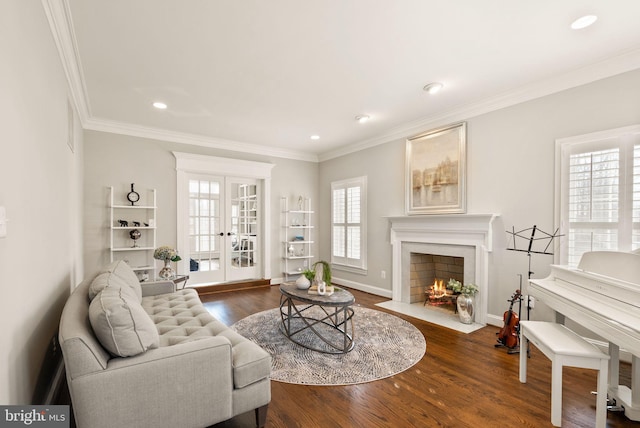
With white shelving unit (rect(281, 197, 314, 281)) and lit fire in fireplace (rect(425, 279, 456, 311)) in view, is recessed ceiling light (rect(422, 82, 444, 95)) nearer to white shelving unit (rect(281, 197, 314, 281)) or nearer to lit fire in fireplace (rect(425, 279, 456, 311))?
lit fire in fireplace (rect(425, 279, 456, 311))

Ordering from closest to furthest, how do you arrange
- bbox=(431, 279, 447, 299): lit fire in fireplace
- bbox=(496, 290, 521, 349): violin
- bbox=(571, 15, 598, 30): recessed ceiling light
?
bbox=(571, 15, 598, 30): recessed ceiling light
bbox=(496, 290, 521, 349): violin
bbox=(431, 279, 447, 299): lit fire in fireplace

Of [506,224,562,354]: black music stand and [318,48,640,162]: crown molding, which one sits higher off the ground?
[318,48,640,162]: crown molding

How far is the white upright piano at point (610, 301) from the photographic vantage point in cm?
162

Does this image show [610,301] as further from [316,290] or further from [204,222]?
[204,222]

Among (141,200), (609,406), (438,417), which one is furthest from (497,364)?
(141,200)

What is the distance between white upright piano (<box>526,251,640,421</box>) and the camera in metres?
1.62

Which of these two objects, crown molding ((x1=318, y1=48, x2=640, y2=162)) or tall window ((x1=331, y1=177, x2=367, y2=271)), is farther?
tall window ((x1=331, y1=177, x2=367, y2=271))

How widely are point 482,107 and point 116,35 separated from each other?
3.79m

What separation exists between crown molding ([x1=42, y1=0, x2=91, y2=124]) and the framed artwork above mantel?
3.95 metres

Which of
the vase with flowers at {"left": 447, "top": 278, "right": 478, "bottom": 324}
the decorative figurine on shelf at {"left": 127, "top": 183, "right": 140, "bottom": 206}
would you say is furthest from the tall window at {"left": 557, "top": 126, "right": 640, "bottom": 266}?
the decorative figurine on shelf at {"left": 127, "top": 183, "right": 140, "bottom": 206}

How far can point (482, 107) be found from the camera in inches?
142

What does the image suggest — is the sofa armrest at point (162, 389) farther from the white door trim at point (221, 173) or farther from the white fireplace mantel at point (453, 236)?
the white door trim at point (221, 173)

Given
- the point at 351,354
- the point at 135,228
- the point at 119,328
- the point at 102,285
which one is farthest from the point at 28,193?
the point at 135,228

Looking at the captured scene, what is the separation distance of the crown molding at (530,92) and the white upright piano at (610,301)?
1.72m
